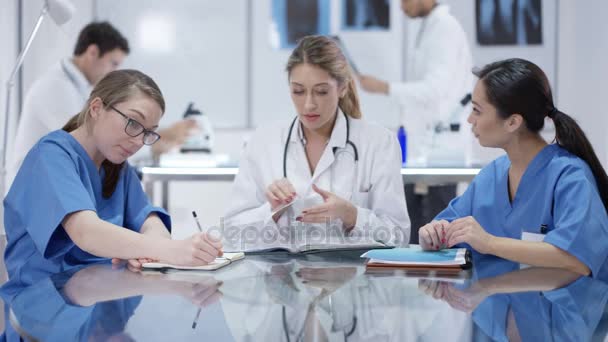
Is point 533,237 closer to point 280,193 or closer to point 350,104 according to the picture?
point 280,193

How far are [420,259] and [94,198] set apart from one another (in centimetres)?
80

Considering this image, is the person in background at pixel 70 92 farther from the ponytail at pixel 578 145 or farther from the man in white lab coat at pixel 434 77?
the ponytail at pixel 578 145

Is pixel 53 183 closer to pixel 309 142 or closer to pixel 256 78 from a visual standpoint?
pixel 309 142

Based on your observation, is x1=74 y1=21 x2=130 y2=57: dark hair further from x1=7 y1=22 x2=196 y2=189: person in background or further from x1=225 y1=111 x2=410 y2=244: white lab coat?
x1=225 y1=111 x2=410 y2=244: white lab coat

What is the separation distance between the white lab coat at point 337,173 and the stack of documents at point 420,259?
40 cm

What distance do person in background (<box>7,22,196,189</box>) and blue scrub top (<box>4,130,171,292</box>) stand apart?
1.82m

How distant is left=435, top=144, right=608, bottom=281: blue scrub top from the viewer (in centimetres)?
162

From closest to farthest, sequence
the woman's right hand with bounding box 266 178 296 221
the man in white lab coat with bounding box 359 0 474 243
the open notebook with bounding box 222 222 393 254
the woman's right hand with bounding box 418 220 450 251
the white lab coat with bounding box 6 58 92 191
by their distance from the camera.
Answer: the woman's right hand with bounding box 418 220 450 251 < the open notebook with bounding box 222 222 393 254 < the woman's right hand with bounding box 266 178 296 221 < the white lab coat with bounding box 6 58 92 191 < the man in white lab coat with bounding box 359 0 474 243

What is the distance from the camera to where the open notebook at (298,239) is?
1.90 meters

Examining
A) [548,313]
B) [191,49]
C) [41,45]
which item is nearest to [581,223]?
[548,313]

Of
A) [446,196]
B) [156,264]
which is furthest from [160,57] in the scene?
[156,264]

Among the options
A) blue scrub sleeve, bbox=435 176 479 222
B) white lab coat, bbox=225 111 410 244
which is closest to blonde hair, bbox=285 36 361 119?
white lab coat, bbox=225 111 410 244

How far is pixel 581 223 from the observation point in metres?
1.62

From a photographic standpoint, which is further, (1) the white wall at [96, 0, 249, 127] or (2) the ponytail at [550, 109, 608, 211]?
(1) the white wall at [96, 0, 249, 127]
